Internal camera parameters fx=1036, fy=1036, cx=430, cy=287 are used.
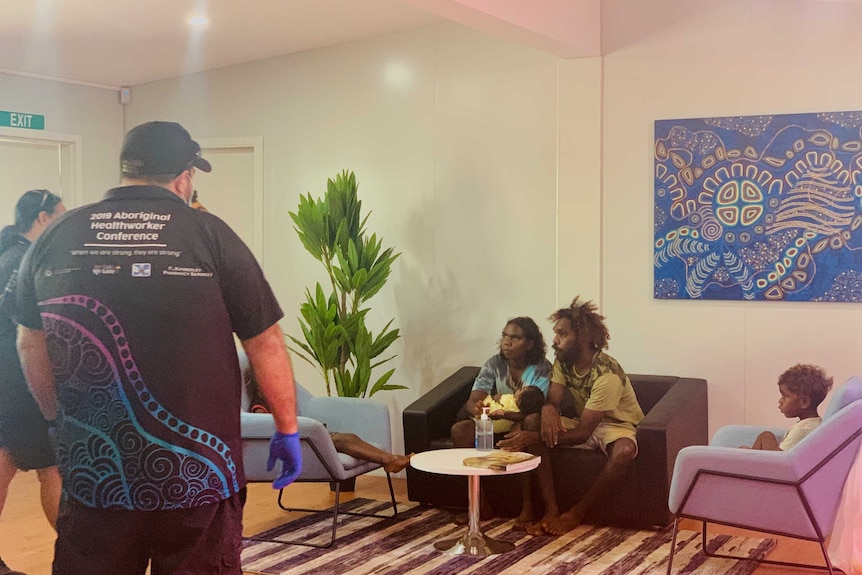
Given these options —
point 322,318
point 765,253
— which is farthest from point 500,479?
point 765,253

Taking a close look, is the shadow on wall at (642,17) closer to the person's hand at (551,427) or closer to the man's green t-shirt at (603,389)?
the man's green t-shirt at (603,389)

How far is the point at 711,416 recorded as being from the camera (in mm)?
5875

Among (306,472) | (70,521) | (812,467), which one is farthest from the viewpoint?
(306,472)

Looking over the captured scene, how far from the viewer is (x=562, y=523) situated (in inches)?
203

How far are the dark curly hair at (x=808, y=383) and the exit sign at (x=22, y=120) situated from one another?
5361mm

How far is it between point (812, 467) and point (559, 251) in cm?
247

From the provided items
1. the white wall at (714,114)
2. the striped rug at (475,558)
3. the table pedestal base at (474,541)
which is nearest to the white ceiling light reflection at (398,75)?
the white wall at (714,114)

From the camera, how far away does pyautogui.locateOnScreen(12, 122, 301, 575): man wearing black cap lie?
235cm

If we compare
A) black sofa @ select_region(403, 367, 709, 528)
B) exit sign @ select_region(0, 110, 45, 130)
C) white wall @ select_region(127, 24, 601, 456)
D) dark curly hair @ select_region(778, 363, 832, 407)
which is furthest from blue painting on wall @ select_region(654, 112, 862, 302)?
exit sign @ select_region(0, 110, 45, 130)

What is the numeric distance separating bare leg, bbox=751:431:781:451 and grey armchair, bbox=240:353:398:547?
1.88 metres

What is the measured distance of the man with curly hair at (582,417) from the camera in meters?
5.15

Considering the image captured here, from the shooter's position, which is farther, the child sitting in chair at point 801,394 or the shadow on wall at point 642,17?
the shadow on wall at point 642,17

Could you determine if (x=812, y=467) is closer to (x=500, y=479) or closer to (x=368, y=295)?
(x=500, y=479)

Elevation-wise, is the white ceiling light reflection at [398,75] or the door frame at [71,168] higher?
the white ceiling light reflection at [398,75]
